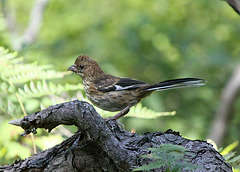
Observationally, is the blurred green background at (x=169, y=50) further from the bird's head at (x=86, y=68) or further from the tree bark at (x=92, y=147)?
the tree bark at (x=92, y=147)

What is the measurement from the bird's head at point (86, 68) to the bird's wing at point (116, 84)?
0.71 feet

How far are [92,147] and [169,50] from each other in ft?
19.2

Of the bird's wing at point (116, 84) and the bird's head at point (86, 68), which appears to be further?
the bird's head at point (86, 68)

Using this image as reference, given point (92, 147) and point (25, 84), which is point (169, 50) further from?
point (92, 147)

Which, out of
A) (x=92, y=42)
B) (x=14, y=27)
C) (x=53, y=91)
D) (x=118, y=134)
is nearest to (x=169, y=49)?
(x=92, y=42)

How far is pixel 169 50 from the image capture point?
8281 millimetres

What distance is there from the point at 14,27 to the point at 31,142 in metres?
9.31

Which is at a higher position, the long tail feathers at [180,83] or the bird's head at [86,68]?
the bird's head at [86,68]

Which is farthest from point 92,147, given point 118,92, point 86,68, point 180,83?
point 86,68

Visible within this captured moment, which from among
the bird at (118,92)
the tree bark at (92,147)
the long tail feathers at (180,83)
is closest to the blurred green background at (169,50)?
the bird at (118,92)

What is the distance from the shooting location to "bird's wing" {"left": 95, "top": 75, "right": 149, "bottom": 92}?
13.9ft

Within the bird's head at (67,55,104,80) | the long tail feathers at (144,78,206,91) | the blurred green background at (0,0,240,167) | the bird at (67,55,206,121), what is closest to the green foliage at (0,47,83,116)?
the bird at (67,55,206,121)

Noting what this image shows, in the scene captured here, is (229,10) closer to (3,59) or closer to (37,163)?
(3,59)

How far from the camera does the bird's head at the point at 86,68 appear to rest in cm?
480
